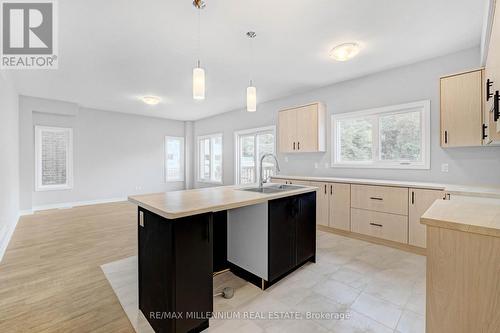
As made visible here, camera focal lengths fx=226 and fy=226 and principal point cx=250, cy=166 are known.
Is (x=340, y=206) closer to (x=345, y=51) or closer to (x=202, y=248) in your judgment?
(x=345, y=51)

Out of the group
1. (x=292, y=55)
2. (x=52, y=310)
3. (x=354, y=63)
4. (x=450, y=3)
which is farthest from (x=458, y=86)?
(x=52, y=310)

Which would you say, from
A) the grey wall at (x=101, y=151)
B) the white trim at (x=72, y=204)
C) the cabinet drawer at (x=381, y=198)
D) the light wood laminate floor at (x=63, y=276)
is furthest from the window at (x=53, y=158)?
the cabinet drawer at (x=381, y=198)

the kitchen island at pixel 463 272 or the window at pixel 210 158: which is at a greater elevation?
the window at pixel 210 158

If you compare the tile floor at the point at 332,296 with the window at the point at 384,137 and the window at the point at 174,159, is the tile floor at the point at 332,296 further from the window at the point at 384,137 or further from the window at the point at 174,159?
the window at the point at 174,159

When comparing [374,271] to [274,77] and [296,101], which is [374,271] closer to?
[274,77]

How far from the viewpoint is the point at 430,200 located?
2869mm

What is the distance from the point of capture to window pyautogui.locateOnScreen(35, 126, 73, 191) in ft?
18.4

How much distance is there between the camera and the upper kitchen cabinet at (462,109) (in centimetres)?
262

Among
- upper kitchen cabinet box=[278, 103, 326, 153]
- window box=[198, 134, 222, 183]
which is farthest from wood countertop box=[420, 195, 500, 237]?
window box=[198, 134, 222, 183]

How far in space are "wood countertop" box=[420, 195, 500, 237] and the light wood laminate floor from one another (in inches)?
84.6

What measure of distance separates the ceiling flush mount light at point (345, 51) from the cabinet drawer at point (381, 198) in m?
1.89

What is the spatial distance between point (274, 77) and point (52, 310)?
4.08 meters

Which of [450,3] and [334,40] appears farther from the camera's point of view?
[334,40]

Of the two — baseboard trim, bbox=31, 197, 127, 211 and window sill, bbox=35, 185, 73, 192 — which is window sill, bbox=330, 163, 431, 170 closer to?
baseboard trim, bbox=31, 197, 127, 211
